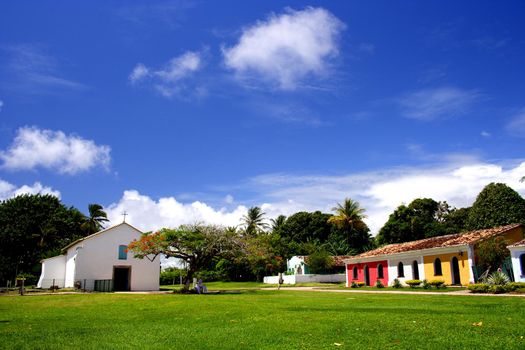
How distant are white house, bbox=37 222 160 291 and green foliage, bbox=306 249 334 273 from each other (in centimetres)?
2059

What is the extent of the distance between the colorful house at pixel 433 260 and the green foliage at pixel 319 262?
12.0 m

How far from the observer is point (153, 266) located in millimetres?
38812

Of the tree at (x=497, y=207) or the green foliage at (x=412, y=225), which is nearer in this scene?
the tree at (x=497, y=207)

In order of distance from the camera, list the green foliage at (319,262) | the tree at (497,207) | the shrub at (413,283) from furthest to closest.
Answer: the green foliage at (319,262) < the tree at (497,207) < the shrub at (413,283)

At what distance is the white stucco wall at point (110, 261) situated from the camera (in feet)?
118

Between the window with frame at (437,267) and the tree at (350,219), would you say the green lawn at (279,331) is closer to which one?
the window with frame at (437,267)

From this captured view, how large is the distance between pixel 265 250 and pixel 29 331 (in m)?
22.3

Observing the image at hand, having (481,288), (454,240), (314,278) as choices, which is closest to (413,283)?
(454,240)

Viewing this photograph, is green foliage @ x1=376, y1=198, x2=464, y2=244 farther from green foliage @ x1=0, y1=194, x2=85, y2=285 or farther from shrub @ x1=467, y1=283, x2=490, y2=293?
green foliage @ x1=0, y1=194, x2=85, y2=285

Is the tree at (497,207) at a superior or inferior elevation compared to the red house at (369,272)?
superior

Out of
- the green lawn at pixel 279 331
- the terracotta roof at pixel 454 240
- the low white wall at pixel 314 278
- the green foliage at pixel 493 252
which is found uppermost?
the terracotta roof at pixel 454 240

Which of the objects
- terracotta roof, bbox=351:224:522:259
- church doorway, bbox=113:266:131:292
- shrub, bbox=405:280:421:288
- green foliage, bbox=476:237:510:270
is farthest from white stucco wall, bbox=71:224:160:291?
green foliage, bbox=476:237:510:270

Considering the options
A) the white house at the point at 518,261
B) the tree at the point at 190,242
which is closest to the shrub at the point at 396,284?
the white house at the point at 518,261

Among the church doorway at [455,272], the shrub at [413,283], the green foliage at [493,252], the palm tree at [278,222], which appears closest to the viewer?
the green foliage at [493,252]
